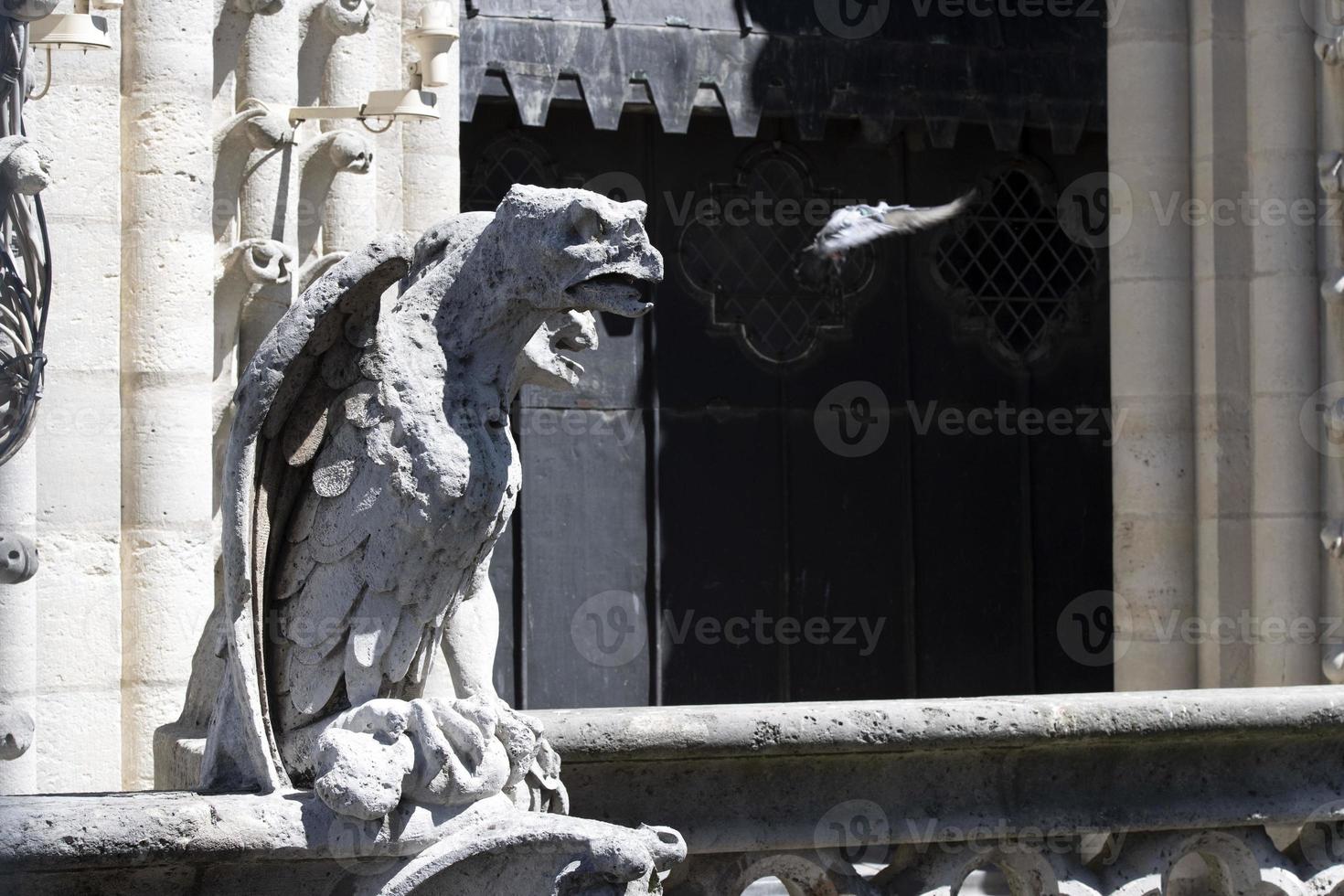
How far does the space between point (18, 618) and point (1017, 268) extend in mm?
4508

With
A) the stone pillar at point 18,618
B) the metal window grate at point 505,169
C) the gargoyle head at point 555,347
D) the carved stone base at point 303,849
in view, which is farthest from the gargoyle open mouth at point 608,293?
the metal window grate at point 505,169

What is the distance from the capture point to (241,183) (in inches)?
247

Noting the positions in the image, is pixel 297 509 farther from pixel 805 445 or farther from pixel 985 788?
pixel 805 445

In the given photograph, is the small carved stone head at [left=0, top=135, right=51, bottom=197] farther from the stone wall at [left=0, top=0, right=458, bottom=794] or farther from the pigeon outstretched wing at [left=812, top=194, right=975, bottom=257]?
the pigeon outstretched wing at [left=812, top=194, right=975, bottom=257]

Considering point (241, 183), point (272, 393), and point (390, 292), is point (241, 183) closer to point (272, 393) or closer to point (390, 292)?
point (390, 292)

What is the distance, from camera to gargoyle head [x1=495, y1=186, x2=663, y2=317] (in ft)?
12.2

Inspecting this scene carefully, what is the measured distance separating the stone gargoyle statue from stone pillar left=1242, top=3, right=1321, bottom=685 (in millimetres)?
4046

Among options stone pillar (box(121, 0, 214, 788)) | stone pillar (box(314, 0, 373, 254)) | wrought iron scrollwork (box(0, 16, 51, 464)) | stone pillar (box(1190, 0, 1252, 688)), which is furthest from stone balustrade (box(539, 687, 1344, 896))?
stone pillar (box(1190, 0, 1252, 688))

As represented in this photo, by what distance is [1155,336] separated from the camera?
7598 millimetres

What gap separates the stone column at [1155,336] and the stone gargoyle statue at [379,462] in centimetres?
409

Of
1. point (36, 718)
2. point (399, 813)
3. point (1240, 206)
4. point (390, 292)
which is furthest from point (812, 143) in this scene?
point (399, 813)

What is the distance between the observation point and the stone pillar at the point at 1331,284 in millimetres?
7234

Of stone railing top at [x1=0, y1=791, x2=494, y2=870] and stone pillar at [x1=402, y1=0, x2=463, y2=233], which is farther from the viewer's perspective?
stone pillar at [x1=402, y1=0, x2=463, y2=233]

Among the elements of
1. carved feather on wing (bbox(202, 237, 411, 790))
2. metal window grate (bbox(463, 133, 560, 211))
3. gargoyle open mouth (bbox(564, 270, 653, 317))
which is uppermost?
metal window grate (bbox(463, 133, 560, 211))
